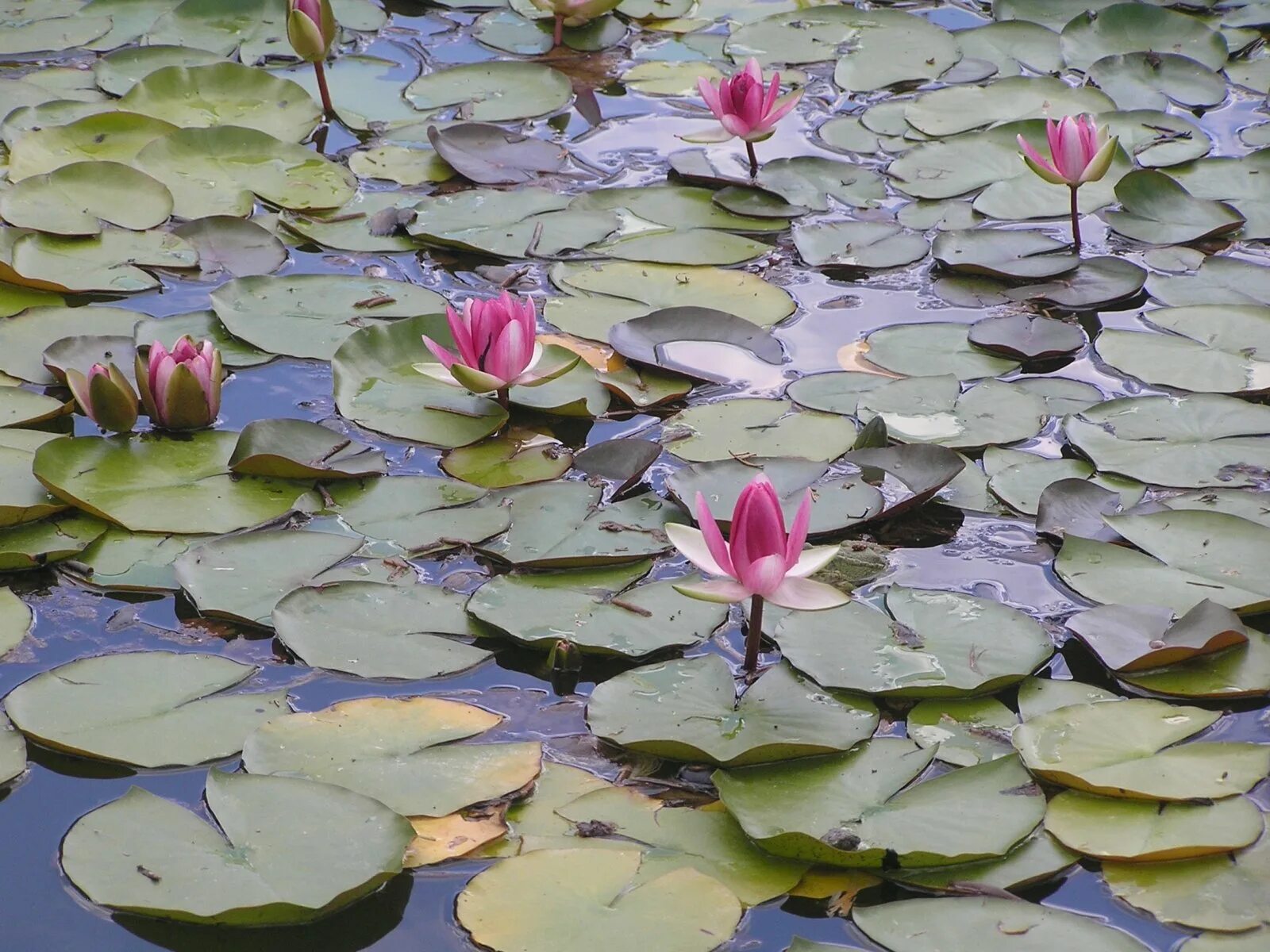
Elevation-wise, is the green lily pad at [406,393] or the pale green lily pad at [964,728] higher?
the green lily pad at [406,393]

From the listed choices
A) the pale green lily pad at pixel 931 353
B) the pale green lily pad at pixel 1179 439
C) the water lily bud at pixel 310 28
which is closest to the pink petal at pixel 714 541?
the pale green lily pad at pixel 1179 439

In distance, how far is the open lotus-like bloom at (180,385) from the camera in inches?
106

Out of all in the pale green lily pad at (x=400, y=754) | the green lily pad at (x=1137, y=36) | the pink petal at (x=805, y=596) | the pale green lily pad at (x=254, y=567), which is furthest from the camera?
the green lily pad at (x=1137, y=36)

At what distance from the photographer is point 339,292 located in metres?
3.22

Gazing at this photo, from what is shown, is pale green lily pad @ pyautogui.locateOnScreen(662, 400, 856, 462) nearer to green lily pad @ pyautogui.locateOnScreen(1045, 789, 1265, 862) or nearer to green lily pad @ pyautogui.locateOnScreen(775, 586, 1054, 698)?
green lily pad @ pyautogui.locateOnScreen(775, 586, 1054, 698)

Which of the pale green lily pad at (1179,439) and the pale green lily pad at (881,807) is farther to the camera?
the pale green lily pad at (1179,439)

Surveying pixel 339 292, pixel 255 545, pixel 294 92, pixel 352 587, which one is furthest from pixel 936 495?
pixel 294 92

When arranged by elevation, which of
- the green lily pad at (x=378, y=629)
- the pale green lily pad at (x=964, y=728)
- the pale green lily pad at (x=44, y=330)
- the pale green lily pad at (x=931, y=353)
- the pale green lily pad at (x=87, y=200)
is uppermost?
the pale green lily pad at (x=87, y=200)

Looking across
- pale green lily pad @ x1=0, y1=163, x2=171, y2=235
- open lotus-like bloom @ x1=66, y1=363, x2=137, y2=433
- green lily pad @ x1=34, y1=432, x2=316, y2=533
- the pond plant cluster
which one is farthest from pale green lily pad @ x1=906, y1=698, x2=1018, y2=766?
pale green lily pad @ x1=0, y1=163, x2=171, y2=235

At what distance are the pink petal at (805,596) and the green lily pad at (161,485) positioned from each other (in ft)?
3.37

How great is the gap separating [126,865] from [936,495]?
1.61m

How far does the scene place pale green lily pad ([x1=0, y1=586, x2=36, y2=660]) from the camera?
7.29 feet

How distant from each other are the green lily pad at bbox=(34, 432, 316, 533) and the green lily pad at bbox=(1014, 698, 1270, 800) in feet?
4.78

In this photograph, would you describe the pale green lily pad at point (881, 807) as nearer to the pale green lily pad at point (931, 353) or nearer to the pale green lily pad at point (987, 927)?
the pale green lily pad at point (987, 927)
